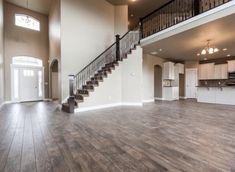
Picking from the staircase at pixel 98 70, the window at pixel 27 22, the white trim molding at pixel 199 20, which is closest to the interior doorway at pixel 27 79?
the window at pixel 27 22

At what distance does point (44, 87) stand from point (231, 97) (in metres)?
10.6

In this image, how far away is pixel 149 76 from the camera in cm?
898

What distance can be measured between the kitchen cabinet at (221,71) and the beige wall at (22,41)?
36.5 ft

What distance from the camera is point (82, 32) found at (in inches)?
278

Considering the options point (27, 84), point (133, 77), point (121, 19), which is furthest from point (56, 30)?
point (133, 77)

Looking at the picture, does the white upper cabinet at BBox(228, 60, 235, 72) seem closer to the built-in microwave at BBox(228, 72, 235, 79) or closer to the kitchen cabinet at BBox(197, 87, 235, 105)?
the built-in microwave at BBox(228, 72, 235, 79)

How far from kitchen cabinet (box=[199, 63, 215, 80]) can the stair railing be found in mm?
5918

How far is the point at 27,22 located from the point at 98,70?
5692mm

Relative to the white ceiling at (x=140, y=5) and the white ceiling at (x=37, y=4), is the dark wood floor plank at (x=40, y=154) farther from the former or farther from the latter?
the white ceiling at (x=37, y=4)

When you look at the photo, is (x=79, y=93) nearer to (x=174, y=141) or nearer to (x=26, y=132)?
(x=26, y=132)

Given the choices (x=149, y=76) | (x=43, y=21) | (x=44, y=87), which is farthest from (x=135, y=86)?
(x=43, y=21)

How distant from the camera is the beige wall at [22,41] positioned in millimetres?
8289

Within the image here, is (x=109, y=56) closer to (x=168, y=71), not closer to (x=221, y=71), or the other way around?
(x=168, y=71)

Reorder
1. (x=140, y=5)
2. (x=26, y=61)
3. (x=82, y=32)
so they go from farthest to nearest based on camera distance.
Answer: (x=26, y=61)
(x=140, y=5)
(x=82, y=32)
